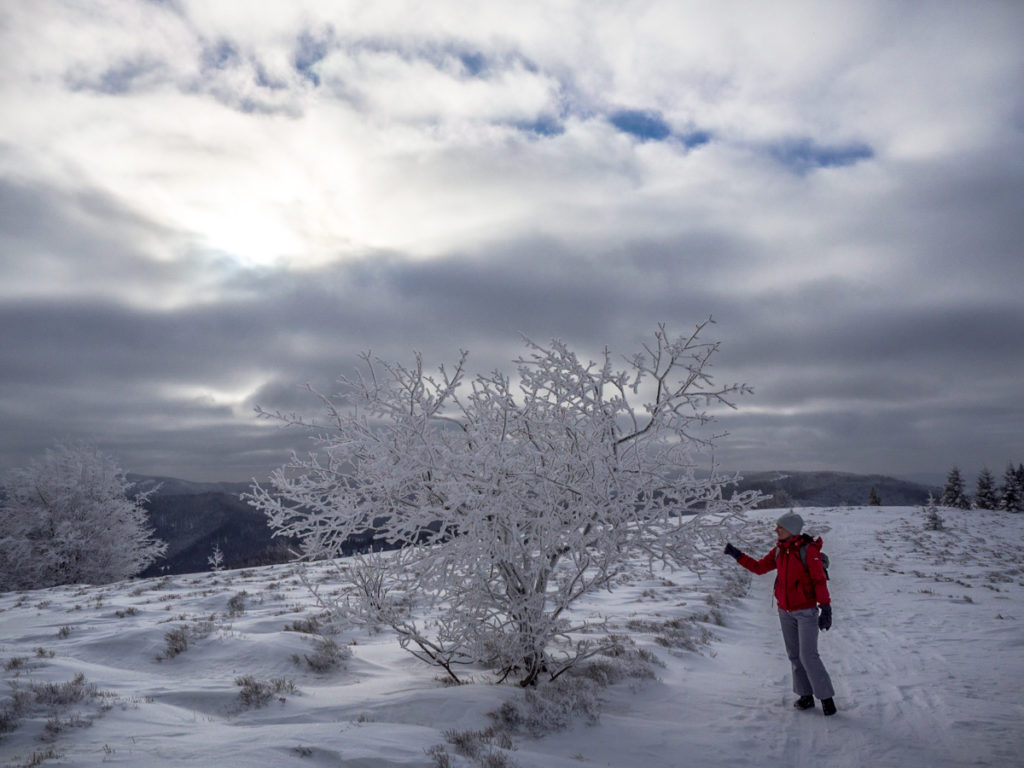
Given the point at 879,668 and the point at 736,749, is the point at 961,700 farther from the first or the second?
the point at 736,749

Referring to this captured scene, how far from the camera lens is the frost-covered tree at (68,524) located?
2442 centimetres

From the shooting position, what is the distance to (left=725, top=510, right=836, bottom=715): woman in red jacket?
19.6 ft

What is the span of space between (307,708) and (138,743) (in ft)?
5.25

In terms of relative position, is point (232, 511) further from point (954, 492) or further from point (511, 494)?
point (511, 494)

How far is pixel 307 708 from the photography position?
5.74 meters

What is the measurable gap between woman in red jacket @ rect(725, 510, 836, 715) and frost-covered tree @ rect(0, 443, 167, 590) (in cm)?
2906

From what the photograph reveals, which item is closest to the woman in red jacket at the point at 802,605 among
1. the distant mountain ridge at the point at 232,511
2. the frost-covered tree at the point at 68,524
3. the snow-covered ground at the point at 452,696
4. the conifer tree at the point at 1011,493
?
the snow-covered ground at the point at 452,696

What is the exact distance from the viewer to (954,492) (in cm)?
5688

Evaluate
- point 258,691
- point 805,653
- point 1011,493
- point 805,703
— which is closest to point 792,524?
point 805,653

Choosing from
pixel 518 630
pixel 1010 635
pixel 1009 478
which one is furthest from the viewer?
pixel 1009 478

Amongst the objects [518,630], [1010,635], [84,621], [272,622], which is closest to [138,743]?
[518,630]

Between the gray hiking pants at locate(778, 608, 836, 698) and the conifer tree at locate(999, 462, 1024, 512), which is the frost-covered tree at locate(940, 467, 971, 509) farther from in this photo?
the gray hiking pants at locate(778, 608, 836, 698)

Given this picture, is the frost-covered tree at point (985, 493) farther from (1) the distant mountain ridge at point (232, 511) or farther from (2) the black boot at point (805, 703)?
(2) the black boot at point (805, 703)

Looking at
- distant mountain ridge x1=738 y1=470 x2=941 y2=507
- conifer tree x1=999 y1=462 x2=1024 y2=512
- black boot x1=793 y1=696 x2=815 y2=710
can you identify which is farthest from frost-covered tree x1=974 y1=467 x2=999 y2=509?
distant mountain ridge x1=738 y1=470 x2=941 y2=507
